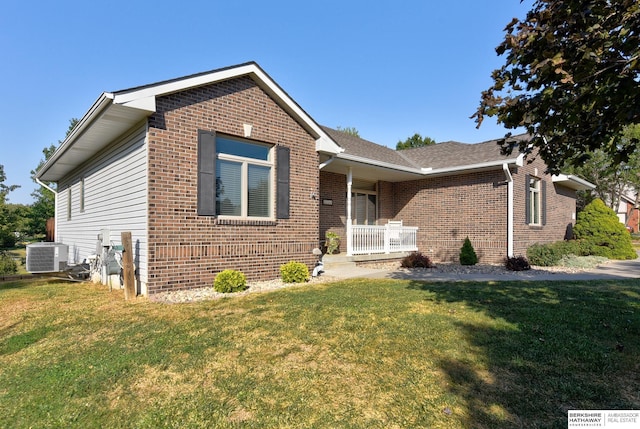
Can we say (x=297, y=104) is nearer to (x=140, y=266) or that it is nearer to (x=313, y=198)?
(x=313, y=198)

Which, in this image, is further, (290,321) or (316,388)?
(290,321)

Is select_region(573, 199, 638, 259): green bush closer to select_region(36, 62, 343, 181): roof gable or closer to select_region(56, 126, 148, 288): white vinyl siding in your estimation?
select_region(36, 62, 343, 181): roof gable

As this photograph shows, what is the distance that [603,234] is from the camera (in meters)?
14.1

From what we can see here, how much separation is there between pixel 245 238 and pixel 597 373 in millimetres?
6122

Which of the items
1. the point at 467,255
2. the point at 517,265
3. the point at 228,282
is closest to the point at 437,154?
the point at 467,255

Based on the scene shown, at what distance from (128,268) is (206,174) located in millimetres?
2254

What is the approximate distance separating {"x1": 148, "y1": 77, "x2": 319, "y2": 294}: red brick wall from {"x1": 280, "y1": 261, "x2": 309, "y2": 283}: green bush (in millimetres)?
410

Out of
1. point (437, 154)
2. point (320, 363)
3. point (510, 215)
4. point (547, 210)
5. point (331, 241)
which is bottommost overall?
point (320, 363)

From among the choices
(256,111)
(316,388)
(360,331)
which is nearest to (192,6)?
(256,111)

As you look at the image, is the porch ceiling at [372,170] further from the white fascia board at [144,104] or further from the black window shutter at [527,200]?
the white fascia board at [144,104]

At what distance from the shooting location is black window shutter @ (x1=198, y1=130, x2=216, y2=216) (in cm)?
670

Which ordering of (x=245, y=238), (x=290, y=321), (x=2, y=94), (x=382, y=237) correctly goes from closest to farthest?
(x=290, y=321) < (x=245, y=238) < (x=382, y=237) < (x=2, y=94)

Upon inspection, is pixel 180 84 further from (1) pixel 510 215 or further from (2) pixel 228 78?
(1) pixel 510 215

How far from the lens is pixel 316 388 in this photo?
2.71 meters
